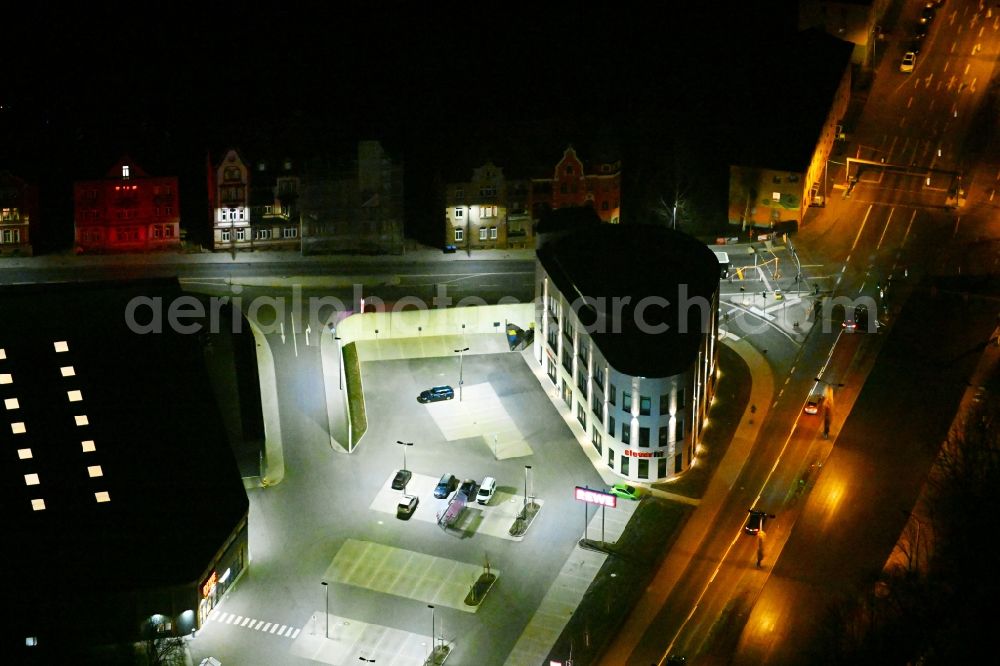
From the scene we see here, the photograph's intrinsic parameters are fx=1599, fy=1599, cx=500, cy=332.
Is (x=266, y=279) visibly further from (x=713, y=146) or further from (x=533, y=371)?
(x=713, y=146)

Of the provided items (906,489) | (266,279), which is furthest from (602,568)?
(266,279)

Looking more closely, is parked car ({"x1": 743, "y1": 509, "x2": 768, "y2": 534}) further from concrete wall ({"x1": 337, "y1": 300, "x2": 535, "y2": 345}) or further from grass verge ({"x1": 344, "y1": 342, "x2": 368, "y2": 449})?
concrete wall ({"x1": 337, "y1": 300, "x2": 535, "y2": 345})

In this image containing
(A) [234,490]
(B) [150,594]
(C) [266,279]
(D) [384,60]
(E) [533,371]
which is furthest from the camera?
(D) [384,60]

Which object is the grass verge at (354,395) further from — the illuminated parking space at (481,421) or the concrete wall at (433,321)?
the illuminated parking space at (481,421)

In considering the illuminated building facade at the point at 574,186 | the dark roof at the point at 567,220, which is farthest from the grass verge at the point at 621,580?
the illuminated building facade at the point at 574,186

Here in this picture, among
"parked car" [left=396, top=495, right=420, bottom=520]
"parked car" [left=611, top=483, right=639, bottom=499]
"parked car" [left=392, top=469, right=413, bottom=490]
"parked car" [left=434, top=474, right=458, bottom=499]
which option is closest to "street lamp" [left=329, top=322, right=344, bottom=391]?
"parked car" [left=392, top=469, right=413, bottom=490]

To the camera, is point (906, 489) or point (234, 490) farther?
point (906, 489)

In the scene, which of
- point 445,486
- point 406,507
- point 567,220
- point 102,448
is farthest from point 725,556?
point 102,448
